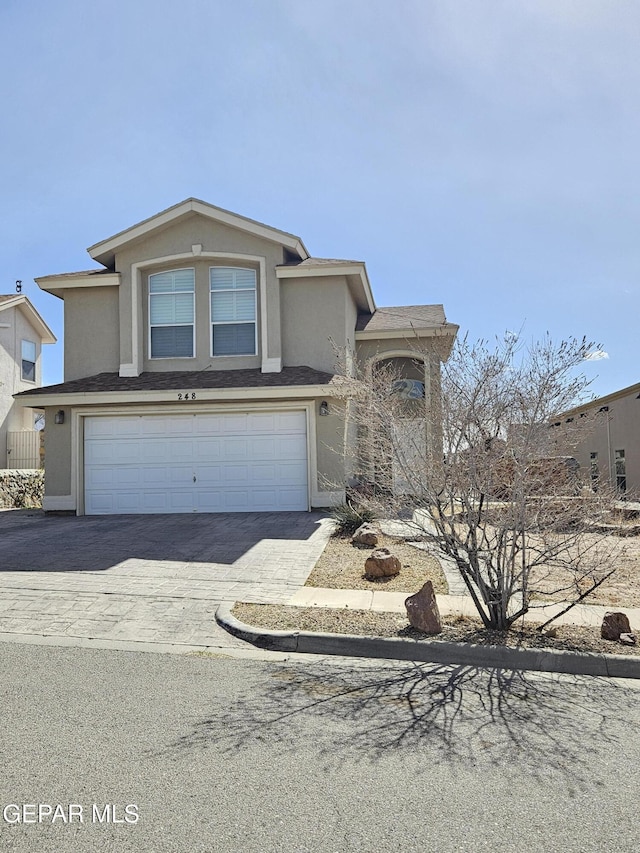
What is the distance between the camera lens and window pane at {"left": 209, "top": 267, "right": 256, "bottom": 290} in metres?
15.9

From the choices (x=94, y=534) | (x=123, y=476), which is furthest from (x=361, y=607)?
(x=123, y=476)

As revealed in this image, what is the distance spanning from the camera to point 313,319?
15664mm

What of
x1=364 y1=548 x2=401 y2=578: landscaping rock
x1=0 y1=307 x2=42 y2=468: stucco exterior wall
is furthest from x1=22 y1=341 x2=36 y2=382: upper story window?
x1=364 y1=548 x2=401 y2=578: landscaping rock

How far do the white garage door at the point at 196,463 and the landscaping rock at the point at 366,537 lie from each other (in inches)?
161

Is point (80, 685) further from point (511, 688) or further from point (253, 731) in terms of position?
point (511, 688)

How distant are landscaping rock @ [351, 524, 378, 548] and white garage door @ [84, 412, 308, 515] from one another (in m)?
4.09

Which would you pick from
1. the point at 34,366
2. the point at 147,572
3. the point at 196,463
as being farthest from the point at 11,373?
the point at 147,572

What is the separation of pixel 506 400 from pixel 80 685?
175 inches

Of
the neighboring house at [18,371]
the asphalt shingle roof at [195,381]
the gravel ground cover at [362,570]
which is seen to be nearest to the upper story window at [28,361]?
the neighboring house at [18,371]

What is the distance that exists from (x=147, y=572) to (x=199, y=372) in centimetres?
785

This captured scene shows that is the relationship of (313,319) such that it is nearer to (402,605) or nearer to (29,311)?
(402,605)

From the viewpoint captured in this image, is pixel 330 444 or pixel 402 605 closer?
pixel 402 605

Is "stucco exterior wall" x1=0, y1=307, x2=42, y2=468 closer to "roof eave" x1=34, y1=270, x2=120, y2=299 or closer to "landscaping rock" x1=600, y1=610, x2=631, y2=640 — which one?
"roof eave" x1=34, y1=270, x2=120, y2=299

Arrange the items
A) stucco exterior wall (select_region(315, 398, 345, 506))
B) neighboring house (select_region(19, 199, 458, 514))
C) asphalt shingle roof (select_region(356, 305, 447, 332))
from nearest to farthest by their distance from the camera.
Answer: stucco exterior wall (select_region(315, 398, 345, 506)) < neighboring house (select_region(19, 199, 458, 514)) < asphalt shingle roof (select_region(356, 305, 447, 332))
